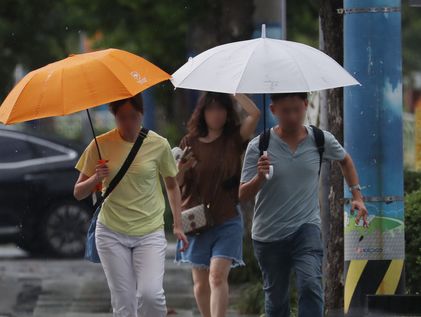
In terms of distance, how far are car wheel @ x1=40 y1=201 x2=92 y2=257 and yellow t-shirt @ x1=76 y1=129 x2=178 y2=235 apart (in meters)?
8.90

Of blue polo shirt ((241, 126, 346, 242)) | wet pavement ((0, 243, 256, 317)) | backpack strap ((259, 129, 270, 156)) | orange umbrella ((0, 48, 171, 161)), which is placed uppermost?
orange umbrella ((0, 48, 171, 161))

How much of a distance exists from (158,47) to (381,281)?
1369cm

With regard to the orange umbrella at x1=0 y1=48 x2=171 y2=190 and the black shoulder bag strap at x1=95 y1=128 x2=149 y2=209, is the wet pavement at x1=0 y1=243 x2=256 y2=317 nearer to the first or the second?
the black shoulder bag strap at x1=95 y1=128 x2=149 y2=209

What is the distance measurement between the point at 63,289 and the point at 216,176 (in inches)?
183

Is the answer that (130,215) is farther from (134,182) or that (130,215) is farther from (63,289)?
(63,289)

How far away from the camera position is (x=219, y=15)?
17.0 m

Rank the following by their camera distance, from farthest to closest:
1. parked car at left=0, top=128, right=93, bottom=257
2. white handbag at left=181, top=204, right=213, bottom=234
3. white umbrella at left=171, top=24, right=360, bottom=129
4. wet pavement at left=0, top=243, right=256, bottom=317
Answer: parked car at left=0, top=128, right=93, bottom=257, wet pavement at left=0, top=243, right=256, bottom=317, white handbag at left=181, top=204, right=213, bottom=234, white umbrella at left=171, top=24, right=360, bottom=129

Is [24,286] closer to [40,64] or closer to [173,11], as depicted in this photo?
[173,11]

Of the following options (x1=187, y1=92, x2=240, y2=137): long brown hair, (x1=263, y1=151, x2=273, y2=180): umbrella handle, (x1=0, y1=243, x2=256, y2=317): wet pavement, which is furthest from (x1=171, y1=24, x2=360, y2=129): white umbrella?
(x1=0, y1=243, x2=256, y2=317): wet pavement

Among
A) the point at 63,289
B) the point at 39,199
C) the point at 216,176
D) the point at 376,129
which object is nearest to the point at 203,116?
the point at 216,176

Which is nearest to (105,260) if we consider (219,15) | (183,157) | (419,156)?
(183,157)

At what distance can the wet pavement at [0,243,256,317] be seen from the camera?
36.7ft

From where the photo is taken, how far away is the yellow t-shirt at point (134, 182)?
7440mm

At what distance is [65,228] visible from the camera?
16.5m
